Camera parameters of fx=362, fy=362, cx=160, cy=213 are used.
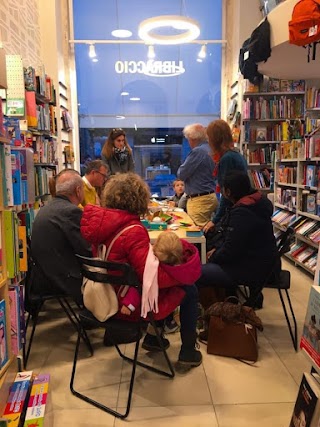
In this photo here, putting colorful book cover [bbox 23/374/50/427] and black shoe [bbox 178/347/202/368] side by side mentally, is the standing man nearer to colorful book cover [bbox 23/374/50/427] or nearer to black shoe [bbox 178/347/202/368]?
black shoe [bbox 178/347/202/368]

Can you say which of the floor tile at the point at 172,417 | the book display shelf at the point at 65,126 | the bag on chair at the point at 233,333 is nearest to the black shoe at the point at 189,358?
the bag on chair at the point at 233,333

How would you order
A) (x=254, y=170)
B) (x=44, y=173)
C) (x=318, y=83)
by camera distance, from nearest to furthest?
(x=44, y=173) < (x=318, y=83) < (x=254, y=170)

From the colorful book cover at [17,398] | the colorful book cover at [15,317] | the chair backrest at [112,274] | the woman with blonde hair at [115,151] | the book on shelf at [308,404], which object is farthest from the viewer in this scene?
the woman with blonde hair at [115,151]

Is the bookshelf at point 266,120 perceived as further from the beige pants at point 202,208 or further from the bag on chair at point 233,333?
the bag on chair at point 233,333

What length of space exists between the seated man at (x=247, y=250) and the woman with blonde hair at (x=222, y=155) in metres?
0.68

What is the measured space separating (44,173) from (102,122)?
2.72 metres

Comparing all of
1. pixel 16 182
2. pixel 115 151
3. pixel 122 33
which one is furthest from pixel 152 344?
pixel 122 33

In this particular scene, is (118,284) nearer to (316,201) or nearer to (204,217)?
(204,217)

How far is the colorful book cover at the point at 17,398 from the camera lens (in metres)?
1.54

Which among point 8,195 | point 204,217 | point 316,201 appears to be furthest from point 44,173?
point 316,201

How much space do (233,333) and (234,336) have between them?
0.02 meters

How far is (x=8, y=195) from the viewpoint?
189cm

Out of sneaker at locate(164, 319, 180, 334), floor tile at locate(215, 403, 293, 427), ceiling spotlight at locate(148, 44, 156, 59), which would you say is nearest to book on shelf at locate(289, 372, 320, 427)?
floor tile at locate(215, 403, 293, 427)

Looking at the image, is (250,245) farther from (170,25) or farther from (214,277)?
(170,25)
